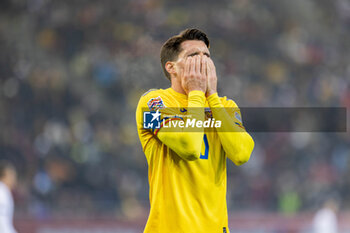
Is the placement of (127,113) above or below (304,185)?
above

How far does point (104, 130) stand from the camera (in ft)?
34.0

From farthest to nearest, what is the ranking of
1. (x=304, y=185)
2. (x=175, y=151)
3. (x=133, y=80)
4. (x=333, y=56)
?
(x=333, y=56) → (x=133, y=80) → (x=304, y=185) → (x=175, y=151)

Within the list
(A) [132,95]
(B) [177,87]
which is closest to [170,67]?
(B) [177,87]

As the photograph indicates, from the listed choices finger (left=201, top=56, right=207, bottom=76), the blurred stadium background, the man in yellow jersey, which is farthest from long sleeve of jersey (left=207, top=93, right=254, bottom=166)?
the blurred stadium background

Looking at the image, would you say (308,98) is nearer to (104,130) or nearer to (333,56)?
(333,56)

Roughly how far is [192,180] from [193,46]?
0.65 metres

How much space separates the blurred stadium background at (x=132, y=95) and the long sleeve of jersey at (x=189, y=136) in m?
7.07

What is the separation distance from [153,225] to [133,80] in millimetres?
8629

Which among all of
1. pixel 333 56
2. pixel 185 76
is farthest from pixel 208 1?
pixel 185 76

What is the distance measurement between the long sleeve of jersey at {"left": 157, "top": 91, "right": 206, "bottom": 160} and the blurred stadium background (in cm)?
707

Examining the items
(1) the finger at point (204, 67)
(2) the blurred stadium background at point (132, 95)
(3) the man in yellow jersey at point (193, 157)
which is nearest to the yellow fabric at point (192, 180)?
(3) the man in yellow jersey at point (193, 157)

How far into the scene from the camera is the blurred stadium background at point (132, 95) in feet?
30.8

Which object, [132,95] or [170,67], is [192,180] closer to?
[170,67]

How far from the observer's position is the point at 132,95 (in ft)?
35.1
